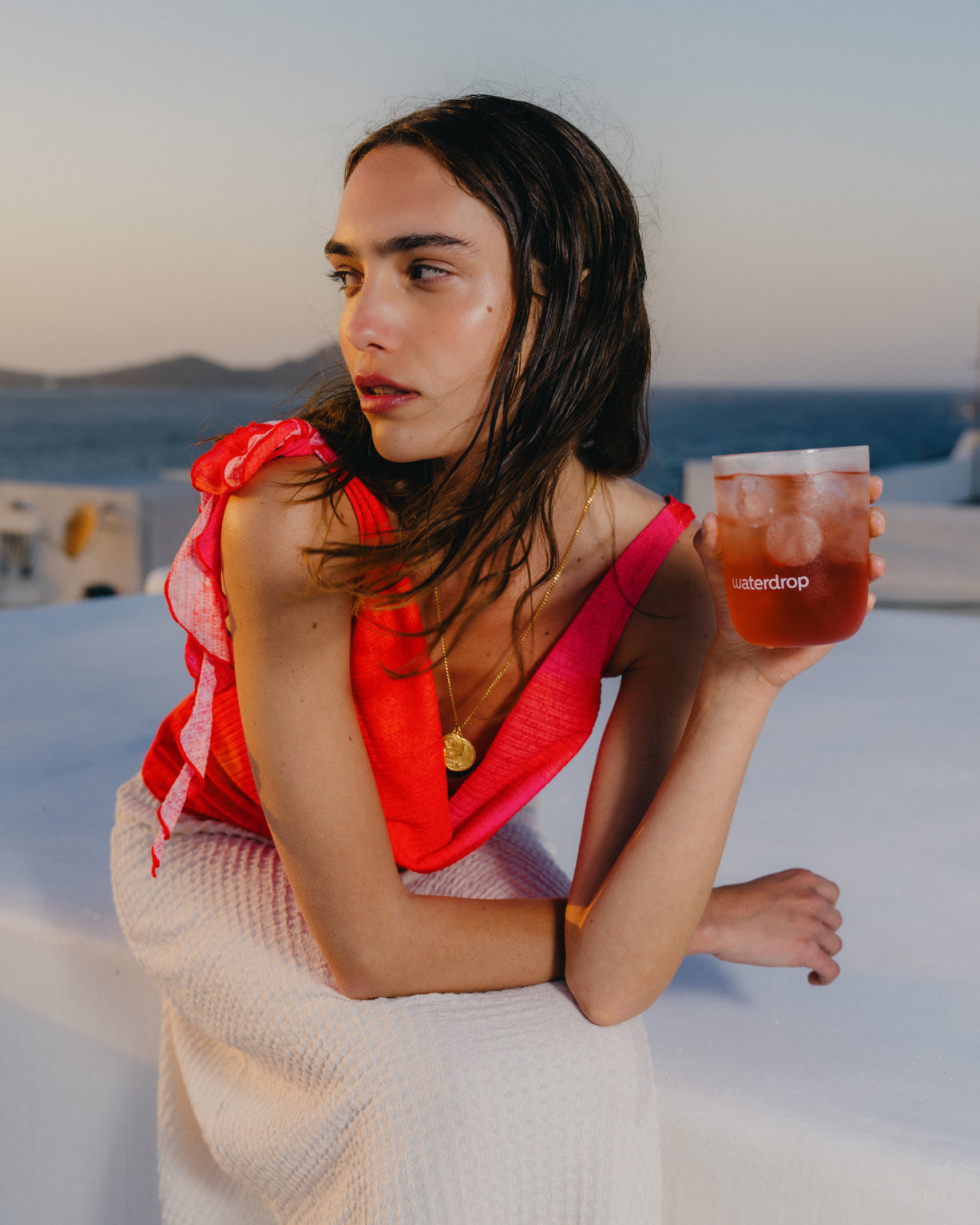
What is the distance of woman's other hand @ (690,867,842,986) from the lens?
1.27 metres

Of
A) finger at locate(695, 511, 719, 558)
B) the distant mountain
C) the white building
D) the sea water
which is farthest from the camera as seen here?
the sea water

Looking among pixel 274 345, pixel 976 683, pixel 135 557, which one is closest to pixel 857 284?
pixel 274 345

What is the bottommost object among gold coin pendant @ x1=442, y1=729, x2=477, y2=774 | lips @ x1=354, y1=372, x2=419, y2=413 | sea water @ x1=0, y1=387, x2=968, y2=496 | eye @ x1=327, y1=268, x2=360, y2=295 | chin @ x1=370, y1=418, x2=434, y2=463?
sea water @ x1=0, y1=387, x2=968, y2=496

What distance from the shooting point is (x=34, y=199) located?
22000mm

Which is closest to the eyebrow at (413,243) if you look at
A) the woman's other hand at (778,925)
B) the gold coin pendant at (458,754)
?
the gold coin pendant at (458,754)

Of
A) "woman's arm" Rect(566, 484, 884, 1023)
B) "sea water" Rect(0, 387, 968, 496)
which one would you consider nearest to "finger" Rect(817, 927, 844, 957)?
"woman's arm" Rect(566, 484, 884, 1023)

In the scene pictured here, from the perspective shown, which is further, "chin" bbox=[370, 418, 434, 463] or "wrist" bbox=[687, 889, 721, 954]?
"wrist" bbox=[687, 889, 721, 954]

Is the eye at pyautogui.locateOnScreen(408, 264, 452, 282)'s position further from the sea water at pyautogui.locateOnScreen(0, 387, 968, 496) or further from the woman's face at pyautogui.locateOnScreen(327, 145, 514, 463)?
the sea water at pyautogui.locateOnScreen(0, 387, 968, 496)

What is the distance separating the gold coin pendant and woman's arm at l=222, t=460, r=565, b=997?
259 millimetres

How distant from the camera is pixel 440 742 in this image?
47.3 inches

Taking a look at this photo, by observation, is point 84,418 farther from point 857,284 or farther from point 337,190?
point 337,190

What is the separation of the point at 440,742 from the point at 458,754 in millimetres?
118

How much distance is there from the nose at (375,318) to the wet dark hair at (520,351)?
0.12 m

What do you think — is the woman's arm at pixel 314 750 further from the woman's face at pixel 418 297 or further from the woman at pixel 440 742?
the woman's face at pixel 418 297
